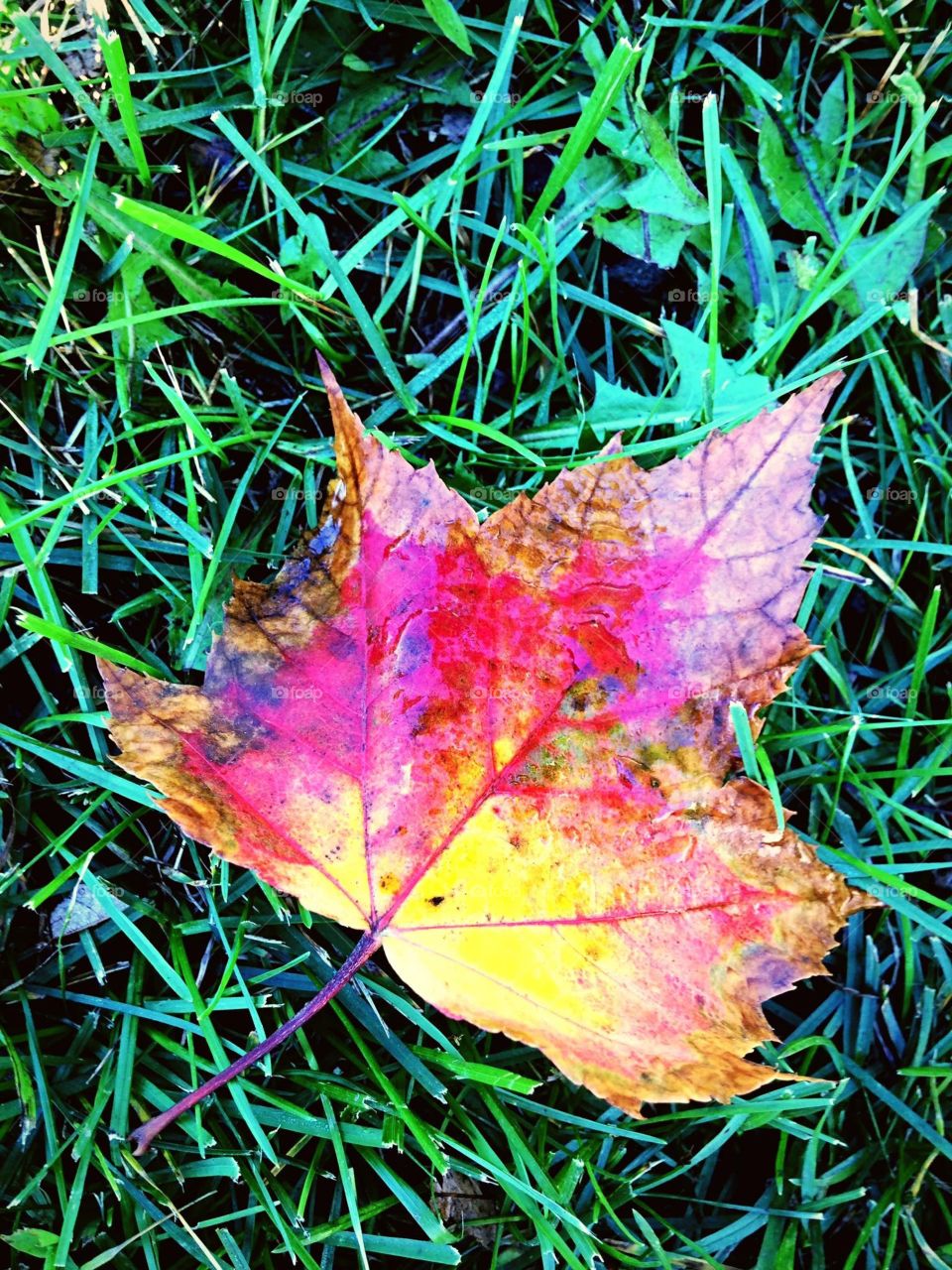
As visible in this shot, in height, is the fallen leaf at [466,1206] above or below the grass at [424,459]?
below

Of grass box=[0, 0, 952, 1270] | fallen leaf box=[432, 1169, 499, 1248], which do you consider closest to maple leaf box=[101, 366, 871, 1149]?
grass box=[0, 0, 952, 1270]

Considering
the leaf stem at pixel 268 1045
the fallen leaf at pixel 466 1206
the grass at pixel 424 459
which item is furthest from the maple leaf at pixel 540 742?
the fallen leaf at pixel 466 1206

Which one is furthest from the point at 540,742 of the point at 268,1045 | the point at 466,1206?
the point at 466,1206

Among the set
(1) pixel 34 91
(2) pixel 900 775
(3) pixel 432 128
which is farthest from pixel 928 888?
(1) pixel 34 91

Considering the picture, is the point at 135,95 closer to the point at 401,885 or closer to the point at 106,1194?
the point at 401,885

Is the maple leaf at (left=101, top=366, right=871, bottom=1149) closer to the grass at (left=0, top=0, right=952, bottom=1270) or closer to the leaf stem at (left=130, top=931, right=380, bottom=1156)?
the leaf stem at (left=130, top=931, right=380, bottom=1156)

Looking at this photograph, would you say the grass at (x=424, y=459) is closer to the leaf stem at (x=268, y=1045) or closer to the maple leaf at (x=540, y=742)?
the leaf stem at (x=268, y=1045)

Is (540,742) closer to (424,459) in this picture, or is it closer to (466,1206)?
(424,459)
